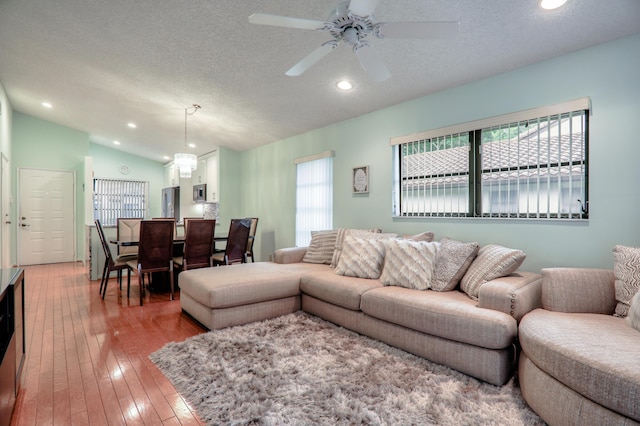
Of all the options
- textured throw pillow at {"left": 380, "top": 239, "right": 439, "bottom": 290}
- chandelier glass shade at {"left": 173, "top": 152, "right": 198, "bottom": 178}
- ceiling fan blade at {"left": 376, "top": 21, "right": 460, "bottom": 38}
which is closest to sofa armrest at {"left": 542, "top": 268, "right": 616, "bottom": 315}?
textured throw pillow at {"left": 380, "top": 239, "right": 439, "bottom": 290}

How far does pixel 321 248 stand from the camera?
3.97m

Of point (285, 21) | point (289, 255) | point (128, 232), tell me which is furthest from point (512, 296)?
point (128, 232)

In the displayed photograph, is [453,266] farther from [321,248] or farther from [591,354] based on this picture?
Result: [321,248]

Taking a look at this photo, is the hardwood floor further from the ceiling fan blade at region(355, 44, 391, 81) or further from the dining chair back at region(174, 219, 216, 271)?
the ceiling fan blade at region(355, 44, 391, 81)

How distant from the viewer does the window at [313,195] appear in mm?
4754

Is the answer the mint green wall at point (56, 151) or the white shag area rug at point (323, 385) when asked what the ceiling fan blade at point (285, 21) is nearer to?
the white shag area rug at point (323, 385)

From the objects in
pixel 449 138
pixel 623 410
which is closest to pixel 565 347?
pixel 623 410

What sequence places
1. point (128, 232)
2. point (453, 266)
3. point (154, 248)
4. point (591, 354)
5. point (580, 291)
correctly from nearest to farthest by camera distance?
1. point (591, 354)
2. point (580, 291)
3. point (453, 266)
4. point (154, 248)
5. point (128, 232)

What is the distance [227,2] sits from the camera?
8.16 ft

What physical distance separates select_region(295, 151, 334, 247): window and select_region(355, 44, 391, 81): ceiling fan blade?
2.33m

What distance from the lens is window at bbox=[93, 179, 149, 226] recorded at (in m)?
8.66

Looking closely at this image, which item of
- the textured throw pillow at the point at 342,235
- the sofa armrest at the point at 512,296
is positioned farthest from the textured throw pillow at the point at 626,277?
the textured throw pillow at the point at 342,235

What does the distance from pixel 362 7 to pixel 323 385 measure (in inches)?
83.9

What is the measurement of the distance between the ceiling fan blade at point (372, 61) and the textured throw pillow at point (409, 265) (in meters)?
1.44
